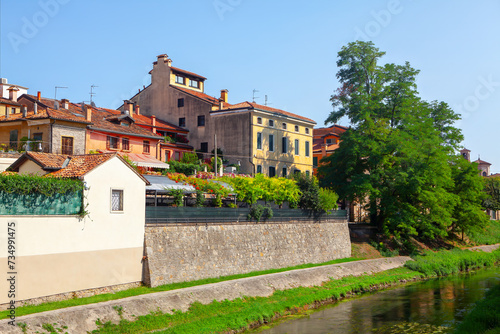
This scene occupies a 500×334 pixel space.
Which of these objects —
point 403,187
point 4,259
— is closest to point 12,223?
point 4,259

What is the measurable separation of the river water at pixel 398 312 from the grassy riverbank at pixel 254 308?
2.57 ft

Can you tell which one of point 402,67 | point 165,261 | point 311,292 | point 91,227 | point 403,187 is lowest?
point 311,292

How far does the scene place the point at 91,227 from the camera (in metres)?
21.7

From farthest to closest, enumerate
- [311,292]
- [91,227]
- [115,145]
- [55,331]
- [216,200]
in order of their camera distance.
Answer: [115,145]
[216,200]
[311,292]
[91,227]
[55,331]

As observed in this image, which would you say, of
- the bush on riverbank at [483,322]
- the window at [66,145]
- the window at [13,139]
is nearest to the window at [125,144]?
the window at [66,145]

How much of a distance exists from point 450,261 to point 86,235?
98.4ft

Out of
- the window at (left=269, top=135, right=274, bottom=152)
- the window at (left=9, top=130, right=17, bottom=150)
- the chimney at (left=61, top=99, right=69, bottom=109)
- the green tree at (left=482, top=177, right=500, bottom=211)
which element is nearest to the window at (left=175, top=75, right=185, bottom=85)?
the window at (left=269, top=135, right=274, bottom=152)

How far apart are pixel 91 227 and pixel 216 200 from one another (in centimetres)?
950

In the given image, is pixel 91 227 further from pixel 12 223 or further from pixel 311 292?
pixel 311 292

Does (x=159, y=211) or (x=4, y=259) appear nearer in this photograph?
(x=4, y=259)

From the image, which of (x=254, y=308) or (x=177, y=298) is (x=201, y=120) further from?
(x=177, y=298)

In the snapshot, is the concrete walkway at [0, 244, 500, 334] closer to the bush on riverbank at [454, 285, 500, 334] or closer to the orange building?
the bush on riverbank at [454, 285, 500, 334]

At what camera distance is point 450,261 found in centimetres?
3984

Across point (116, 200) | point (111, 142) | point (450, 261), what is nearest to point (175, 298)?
point (116, 200)
